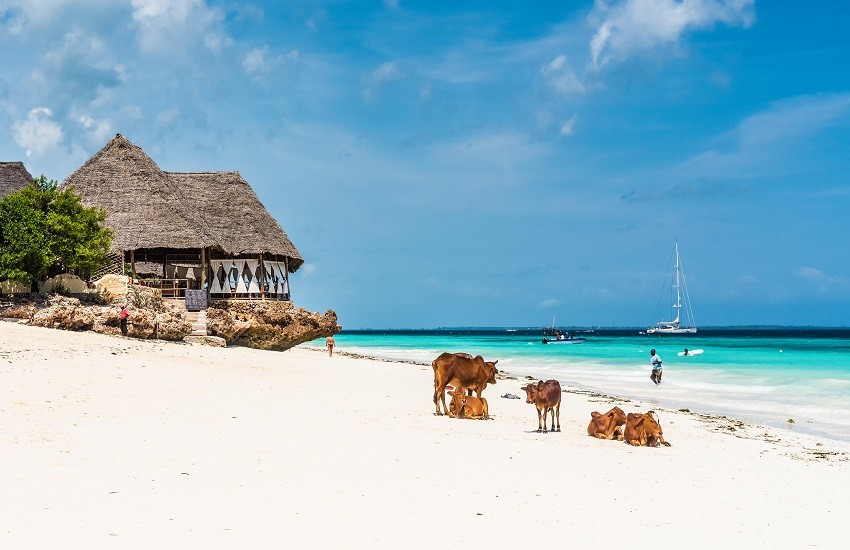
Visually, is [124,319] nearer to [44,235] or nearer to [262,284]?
[44,235]

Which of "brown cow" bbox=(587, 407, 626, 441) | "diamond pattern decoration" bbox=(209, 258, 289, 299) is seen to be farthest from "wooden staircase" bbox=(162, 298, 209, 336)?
"brown cow" bbox=(587, 407, 626, 441)

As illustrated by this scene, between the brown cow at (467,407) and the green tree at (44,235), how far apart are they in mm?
14992

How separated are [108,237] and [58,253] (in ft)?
6.24

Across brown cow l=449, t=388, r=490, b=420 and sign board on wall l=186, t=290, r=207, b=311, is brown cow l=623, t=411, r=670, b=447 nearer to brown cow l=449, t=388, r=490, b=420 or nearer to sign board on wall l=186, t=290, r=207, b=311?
brown cow l=449, t=388, r=490, b=420

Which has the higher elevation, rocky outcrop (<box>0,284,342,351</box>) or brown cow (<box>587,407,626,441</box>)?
rocky outcrop (<box>0,284,342,351</box>)

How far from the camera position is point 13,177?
29891 mm

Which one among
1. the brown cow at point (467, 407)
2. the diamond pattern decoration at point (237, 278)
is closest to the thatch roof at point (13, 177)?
the diamond pattern decoration at point (237, 278)

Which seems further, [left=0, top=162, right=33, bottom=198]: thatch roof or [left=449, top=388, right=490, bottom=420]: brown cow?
[left=0, top=162, right=33, bottom=198]: thatch roof

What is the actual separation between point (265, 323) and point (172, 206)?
584 centimetres

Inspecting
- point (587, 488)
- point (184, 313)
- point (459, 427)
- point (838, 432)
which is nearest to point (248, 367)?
point (184, 313)

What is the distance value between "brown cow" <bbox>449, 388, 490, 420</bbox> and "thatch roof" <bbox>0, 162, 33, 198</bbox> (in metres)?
23.2

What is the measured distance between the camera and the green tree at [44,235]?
2281 centimetres

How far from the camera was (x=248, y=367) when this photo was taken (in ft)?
63.9

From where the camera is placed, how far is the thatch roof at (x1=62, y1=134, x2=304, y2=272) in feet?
91.5
